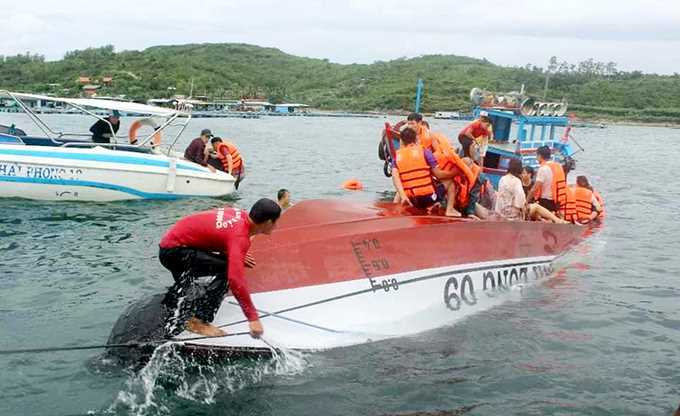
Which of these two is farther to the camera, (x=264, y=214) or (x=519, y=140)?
(x=519, y=140)

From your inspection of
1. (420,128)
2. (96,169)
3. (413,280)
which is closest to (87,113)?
(96,169)

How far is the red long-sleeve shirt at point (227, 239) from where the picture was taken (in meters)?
5.90

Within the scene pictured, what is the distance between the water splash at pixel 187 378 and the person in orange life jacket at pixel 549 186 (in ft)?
25.0

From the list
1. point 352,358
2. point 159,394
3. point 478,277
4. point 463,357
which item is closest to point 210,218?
point 159,394

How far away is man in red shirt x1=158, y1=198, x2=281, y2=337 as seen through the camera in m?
5.99

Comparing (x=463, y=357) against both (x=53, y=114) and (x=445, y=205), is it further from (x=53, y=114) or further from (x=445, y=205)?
(x=53, y=114)

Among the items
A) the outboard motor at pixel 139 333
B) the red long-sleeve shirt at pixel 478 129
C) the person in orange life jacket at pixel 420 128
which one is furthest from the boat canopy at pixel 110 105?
the outboard motor at pixel 139 333

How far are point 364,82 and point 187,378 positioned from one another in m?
161

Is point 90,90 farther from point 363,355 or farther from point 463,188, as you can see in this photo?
point 363,355

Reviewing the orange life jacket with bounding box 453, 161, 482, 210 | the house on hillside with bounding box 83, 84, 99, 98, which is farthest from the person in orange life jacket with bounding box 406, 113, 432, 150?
the house on hillside with bounding box 83, 84, 99, 98

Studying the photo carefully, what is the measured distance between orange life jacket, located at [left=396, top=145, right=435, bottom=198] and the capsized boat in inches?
15.5

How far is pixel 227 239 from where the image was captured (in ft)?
20.3

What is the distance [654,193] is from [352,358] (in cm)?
2355

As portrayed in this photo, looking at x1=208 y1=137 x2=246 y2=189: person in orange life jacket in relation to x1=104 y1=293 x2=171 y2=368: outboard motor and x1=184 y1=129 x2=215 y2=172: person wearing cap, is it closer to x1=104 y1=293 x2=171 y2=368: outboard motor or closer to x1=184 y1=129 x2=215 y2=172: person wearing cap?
x1=184 y1=129 x2=215 y2=172: person wearing cap
